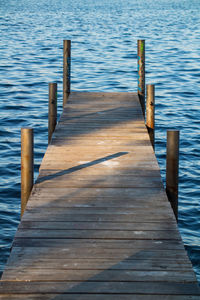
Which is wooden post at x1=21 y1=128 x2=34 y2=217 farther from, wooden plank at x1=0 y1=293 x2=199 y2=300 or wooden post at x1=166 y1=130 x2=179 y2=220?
wooden plank at x1=0 y1=293 x2=199 y2=300

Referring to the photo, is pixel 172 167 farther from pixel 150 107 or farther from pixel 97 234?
pixel 150 107

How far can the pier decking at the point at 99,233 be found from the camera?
461cm

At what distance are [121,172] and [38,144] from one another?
5918mm

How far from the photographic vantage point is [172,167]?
24.3 ft

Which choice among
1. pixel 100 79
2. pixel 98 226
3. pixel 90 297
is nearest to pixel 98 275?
pixel 90 297

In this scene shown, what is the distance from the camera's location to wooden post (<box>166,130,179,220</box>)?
7340 mm

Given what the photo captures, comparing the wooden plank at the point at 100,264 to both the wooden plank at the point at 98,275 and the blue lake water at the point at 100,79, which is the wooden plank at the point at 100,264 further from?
the blue lake water at the point at 100,79

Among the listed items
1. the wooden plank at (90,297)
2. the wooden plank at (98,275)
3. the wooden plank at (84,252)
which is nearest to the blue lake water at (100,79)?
the wooden plank at (84,252)

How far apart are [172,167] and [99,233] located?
2.21m

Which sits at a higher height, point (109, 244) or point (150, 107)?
point (150, 107)

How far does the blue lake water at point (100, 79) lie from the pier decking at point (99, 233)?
5.47 feet

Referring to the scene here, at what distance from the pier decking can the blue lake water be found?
5.47 feet

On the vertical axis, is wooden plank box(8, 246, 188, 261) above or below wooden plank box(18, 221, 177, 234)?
below

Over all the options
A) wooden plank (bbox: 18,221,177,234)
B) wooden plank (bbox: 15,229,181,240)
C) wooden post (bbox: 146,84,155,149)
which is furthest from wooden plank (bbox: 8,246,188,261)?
wooden post (bbox: 146,84,155,149)
